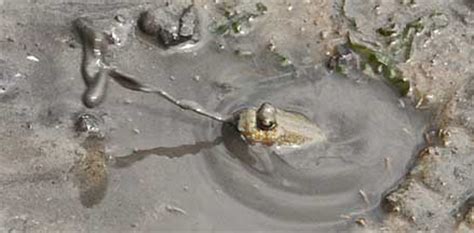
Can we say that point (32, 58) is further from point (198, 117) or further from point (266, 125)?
point (266, 125)

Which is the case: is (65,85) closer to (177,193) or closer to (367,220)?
(177,193)

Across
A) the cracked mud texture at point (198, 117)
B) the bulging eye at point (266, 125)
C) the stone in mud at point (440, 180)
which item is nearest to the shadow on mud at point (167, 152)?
the cracked mud texture at point (198, 117)

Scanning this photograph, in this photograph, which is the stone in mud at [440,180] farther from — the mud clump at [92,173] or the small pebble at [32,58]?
the small pebble at [32,58]

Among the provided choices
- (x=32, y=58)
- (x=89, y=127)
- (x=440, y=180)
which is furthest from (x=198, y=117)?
(x=440, y=180)

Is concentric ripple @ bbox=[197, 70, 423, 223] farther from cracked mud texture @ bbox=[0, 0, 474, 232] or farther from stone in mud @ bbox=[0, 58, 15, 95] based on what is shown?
stone in mud @ bbox=[0, 58, 15, 95]

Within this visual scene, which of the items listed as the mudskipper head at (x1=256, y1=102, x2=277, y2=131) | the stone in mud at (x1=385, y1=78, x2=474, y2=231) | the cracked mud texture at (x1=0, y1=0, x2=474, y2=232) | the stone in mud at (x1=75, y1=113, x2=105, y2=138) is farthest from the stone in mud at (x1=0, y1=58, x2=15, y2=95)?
the stone in mud at (x1=385, y1=78, x2=474, y2=231)

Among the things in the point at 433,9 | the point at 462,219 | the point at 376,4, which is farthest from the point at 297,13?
the point at 462,219
